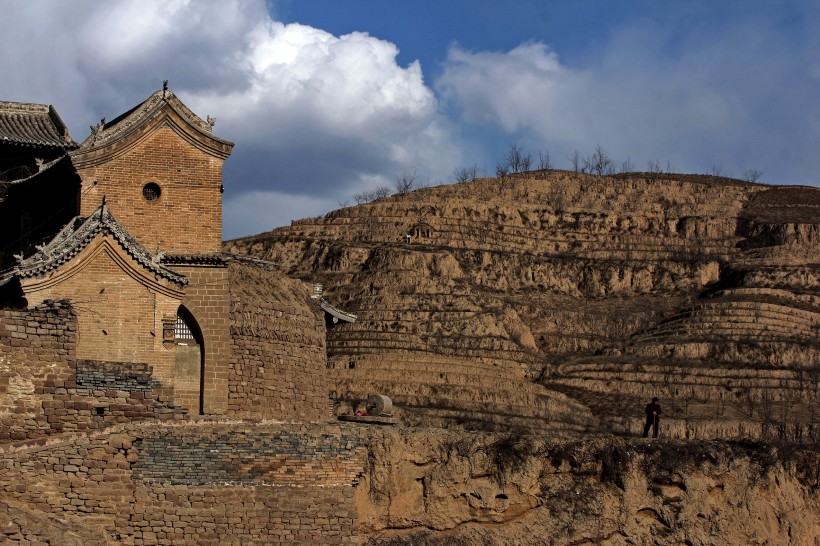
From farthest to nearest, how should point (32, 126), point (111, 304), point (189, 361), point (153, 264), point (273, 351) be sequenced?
1. point (32, 126)
2. point (273, 351)
3. point (189, 361)
4. point (153, 264)
5. point (111, 304)

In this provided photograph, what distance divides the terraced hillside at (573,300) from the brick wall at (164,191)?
15864 millimetres

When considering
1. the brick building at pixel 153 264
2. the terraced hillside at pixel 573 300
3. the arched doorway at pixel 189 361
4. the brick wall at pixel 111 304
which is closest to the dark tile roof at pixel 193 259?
the brick building at pixel 153 264

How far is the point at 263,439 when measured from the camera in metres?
30.5

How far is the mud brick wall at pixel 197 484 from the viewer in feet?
92.5

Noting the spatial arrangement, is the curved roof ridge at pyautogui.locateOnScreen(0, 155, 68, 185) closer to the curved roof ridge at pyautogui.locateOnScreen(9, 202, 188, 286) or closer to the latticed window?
the latticed window

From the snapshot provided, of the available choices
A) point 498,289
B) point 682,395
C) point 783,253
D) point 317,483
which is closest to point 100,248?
point 317,483

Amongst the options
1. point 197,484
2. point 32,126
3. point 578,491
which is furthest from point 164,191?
point 578,491

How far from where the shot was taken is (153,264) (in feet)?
A: 111

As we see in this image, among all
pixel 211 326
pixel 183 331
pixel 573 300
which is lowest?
pixel 183 331

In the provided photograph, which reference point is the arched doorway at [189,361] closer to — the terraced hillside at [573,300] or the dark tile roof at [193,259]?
the dark tile roof at [193,259]

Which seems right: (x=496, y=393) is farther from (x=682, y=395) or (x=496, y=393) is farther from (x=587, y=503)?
(x=587, y=503)

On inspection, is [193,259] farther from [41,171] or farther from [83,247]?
[41,171]

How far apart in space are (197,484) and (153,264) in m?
6.10

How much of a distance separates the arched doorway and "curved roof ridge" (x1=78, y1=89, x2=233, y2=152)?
439 centimetres
